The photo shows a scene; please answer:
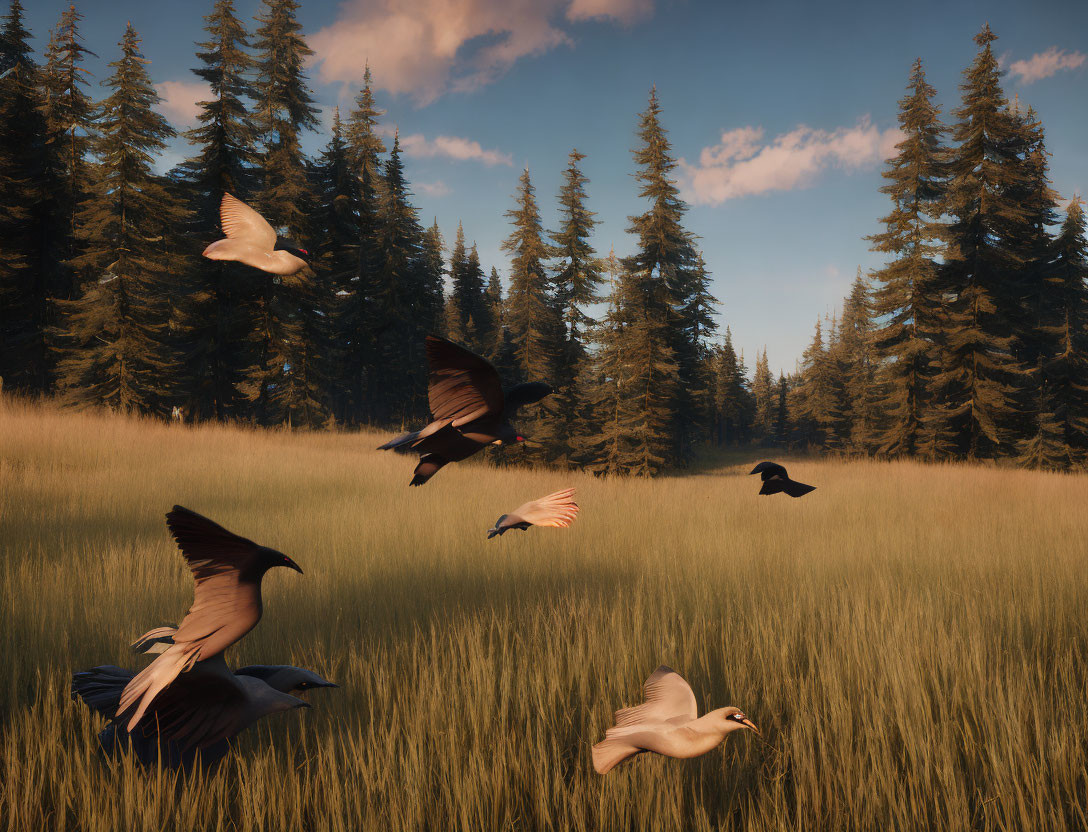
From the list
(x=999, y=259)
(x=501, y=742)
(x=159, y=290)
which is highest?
(x=999, y=259)

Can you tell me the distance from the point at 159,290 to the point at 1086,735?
19.1 meters

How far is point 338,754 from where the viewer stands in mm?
1987

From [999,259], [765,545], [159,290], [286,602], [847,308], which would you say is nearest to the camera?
[286,602]

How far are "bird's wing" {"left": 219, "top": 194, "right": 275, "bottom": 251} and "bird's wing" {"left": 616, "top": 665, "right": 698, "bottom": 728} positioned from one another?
3.23ft

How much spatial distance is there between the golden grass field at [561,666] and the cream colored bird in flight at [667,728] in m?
0.87

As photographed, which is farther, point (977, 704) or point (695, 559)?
point (695, 559)

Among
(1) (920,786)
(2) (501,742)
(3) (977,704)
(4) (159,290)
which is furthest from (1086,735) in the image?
(4) (159,290)

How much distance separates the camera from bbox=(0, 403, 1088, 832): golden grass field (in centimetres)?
167

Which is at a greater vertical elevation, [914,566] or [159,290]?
[159,290]

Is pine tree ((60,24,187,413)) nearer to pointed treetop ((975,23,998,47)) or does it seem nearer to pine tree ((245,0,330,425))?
pine tree ((245,0,330,425))

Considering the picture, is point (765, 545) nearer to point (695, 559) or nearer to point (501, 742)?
point (695, 559)

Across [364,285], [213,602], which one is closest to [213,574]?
[213,602]


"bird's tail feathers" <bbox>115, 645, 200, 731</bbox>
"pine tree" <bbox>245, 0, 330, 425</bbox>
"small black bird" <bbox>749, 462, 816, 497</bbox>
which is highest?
"pine tree" <bbox>245, 0, 330, 425</bbox>

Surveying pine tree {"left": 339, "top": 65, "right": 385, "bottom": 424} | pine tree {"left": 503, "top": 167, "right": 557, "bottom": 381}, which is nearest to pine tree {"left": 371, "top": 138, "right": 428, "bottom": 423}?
pine tree {"left": 339, "top": 65, "right": 385, "bottom": 424}
